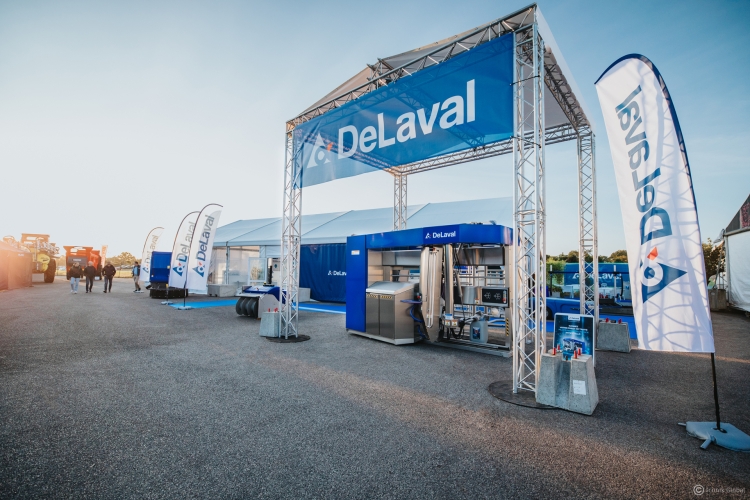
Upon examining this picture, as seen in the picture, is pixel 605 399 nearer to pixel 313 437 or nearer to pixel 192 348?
pixel 313 437

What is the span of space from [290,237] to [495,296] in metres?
4.61

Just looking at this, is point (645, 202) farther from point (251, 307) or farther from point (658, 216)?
point (251, 307)

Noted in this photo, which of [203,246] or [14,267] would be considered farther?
[14,267]

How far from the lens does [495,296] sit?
6.79m

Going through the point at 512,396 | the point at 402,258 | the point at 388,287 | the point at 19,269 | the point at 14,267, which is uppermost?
the point at 402,258

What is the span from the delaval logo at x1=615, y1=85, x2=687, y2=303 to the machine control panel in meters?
3.51

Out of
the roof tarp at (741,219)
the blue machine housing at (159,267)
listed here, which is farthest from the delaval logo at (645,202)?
the blue machine housing at (159,267)

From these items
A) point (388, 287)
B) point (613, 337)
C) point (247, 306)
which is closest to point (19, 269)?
point (247, 306)

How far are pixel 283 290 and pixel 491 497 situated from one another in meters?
6.55

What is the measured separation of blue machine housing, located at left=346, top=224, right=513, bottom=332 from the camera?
21.5 ft

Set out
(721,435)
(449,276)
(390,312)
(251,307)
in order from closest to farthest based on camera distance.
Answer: (721,435), (449,276), (390,312), (251,307)

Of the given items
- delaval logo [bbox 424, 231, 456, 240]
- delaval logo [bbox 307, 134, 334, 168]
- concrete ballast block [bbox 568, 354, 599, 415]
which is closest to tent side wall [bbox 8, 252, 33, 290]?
delaval logo [bbox 307, 134, 334, 168]

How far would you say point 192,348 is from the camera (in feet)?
21.1

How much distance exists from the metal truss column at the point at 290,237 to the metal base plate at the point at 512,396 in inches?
178
